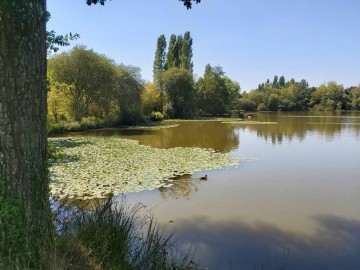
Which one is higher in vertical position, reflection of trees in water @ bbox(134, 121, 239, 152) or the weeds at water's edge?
the weeds at water's edge

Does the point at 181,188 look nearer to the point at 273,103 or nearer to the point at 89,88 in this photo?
the point at 89,88

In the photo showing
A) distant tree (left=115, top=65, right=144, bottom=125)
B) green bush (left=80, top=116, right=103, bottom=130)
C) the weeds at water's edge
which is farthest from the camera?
distant tree (left=115, top=65, right=144, bottom=125)

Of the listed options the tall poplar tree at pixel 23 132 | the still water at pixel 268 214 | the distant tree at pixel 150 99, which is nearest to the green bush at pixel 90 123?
the distant tree at pixel 150 99

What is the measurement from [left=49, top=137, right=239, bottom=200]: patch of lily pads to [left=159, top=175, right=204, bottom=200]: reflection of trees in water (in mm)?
212

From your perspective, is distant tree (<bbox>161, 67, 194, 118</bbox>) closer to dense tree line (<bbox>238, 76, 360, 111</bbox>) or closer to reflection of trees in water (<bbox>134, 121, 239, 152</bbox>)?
reflection of trees in water (<bbox>134, 121, 239, 152</bbox>)

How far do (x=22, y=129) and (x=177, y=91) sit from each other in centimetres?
3900

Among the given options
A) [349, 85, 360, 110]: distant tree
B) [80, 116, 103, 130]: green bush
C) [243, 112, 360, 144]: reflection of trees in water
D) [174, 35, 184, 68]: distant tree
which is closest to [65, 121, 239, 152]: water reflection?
[80, 116, 103, 130]: green bush

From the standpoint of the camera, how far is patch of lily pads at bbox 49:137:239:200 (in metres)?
7.96

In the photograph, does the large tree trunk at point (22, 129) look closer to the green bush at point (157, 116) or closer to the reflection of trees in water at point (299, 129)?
the reflection of trees in water at point (299, 129)

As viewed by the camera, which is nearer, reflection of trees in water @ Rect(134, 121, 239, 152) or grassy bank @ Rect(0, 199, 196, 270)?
grassy bank @ Rect(0, 199, 196, 270)

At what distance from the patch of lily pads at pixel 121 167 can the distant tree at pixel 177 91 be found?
2563cm

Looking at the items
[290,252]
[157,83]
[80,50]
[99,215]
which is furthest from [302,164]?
[157,83]

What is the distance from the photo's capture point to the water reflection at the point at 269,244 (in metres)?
4.64

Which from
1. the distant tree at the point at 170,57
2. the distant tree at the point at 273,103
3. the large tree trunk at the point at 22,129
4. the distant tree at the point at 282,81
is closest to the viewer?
the large tree trunk at the point at 22,129
